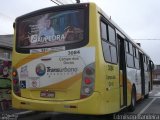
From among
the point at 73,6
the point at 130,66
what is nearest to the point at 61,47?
the point at 73,6

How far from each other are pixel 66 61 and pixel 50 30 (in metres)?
1.02

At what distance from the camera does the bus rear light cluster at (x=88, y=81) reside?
31.6 feet

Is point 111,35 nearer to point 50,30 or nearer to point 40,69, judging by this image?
point 50,30

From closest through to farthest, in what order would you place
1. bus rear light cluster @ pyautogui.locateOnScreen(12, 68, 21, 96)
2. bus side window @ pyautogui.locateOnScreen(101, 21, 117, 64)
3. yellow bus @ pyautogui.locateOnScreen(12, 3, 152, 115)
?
yellow bus @ pyautogui.locateOnScreen(12, 3, 152, 115) < bus side window @ pyautogui.locateOnScreen(101, 21, 117, 64) < bus rear light cluster @ pyautogui.locateOnScreen(12, 68, 21, 96)

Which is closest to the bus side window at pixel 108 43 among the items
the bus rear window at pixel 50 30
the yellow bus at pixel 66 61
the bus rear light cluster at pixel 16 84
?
the yellow bus at pixel 66 61

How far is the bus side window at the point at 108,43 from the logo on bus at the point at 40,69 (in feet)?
5.45

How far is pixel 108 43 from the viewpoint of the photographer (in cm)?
1077

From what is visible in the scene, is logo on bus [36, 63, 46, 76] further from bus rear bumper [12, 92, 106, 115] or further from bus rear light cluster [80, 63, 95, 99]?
bus rear light cluster [80, 63, 95, 99]

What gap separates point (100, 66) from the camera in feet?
31.9

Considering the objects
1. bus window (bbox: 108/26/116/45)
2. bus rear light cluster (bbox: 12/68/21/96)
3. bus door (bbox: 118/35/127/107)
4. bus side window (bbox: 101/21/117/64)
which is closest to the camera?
bus side window (bbox: 101/21/117/64)

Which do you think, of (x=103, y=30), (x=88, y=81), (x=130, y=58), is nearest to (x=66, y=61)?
(x=88, y=81)

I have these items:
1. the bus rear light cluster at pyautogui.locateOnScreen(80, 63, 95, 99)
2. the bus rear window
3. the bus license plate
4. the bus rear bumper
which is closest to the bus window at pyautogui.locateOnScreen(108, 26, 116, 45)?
the bus rear window

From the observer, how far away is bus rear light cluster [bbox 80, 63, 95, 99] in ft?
31.6

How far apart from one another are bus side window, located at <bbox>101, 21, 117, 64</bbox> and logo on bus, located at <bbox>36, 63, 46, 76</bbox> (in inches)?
65.4
